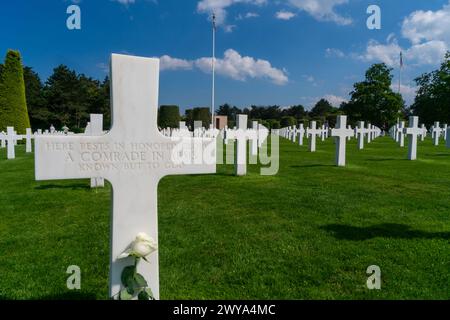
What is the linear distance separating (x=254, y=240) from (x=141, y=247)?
199 cm

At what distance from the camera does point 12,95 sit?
2416cm

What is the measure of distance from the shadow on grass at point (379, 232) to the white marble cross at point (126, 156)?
2.44 m

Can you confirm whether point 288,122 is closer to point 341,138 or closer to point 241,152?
point 341,138

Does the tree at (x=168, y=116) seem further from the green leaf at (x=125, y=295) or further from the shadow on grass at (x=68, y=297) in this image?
the green leaf at (x=125, y=295)

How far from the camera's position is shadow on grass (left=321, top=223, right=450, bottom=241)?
3.85m

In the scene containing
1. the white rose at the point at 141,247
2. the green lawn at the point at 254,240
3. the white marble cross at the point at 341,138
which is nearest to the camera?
the white rose at the point at 141,247

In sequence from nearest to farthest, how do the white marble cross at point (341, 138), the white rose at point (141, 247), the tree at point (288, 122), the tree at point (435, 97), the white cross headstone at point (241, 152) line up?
the white rose at point (141, 247), the white cross headstone at point (241, 152), the white marble cross at point (341, 138), the tree at point (435, 97), the tree at point (288, 122)

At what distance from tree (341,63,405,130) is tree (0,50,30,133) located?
127 feet

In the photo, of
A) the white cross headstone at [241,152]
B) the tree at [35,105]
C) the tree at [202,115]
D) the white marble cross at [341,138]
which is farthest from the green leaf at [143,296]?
the tree at [202,115]

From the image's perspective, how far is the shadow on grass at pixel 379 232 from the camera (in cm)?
385

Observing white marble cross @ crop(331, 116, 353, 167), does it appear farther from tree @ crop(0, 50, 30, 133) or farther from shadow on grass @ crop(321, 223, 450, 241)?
tree @ crop(0, 50, 30, 133)

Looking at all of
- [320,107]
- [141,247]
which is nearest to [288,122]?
[320,107]

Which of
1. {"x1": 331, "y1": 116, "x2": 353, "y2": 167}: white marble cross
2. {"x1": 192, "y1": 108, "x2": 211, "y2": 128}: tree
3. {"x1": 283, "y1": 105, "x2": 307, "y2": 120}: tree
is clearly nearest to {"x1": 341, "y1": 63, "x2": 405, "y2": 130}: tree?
{"x1": 192, "y1": 108, "x2": 211, "y2": 128}: tree
